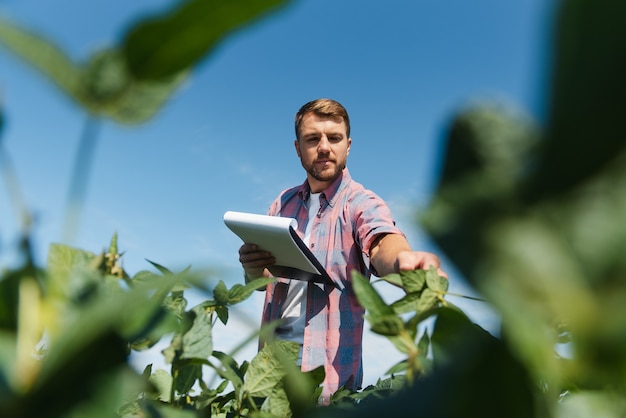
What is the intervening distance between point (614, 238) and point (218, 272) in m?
0.23

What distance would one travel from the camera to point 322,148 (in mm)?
3654

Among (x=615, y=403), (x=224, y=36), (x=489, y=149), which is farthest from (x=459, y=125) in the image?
(x=615, y=403)

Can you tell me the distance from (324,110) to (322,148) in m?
0.35

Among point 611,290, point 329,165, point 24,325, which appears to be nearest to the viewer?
point 611,290

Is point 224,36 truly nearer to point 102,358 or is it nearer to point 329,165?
point 102,358

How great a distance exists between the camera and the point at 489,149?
0.20 m

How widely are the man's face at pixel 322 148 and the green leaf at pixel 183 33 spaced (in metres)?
3.22

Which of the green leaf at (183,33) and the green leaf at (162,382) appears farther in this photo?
the green leaf at (162,382)

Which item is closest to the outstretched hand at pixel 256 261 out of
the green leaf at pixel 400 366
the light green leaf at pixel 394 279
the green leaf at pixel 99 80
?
the light green leaf at pixel 394 279

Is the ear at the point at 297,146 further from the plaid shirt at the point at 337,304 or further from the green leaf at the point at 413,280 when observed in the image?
the green leaf at the point at 413,280

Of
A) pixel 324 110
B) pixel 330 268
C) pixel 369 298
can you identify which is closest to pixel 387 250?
pixel 330 268

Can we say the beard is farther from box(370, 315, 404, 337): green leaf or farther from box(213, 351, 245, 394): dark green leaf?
box(370, 315, 404, 337): green leaf

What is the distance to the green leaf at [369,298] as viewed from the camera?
0.47m

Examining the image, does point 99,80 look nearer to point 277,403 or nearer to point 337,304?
point 277,403
